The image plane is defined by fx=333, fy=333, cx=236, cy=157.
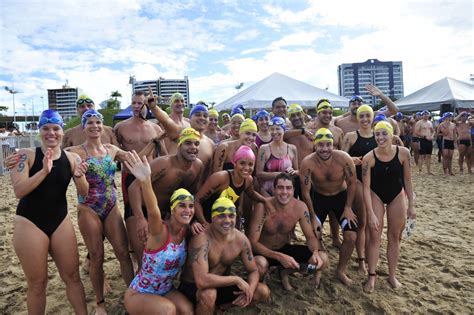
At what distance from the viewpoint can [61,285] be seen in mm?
4109

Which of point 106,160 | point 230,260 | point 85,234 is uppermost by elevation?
point 106,160

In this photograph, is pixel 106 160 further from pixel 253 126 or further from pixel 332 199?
pixel 332 199

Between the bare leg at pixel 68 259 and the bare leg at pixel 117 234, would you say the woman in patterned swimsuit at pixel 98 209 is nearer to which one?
the bare leg at pixel 117 234

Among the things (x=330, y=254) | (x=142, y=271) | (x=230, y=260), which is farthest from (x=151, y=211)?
(x=330, y=254)

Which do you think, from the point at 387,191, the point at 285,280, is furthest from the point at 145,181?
the point at 387,191

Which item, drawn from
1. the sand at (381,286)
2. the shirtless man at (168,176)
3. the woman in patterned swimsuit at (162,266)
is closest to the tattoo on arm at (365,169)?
the sand at (381,286)

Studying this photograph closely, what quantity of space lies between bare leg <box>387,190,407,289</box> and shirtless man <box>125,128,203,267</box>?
2.36m

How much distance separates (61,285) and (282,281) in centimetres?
271

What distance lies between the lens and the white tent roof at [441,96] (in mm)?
16422

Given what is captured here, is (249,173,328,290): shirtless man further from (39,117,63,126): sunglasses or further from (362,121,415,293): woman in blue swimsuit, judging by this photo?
(39,117,63,126): sunglasses

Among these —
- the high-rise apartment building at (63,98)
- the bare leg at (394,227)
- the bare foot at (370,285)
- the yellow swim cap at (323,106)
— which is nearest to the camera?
the bare foot at (370,285)

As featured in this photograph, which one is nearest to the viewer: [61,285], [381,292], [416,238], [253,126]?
[381,292]

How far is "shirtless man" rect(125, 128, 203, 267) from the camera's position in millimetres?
3387

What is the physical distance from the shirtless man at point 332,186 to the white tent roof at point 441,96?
1551 cm
